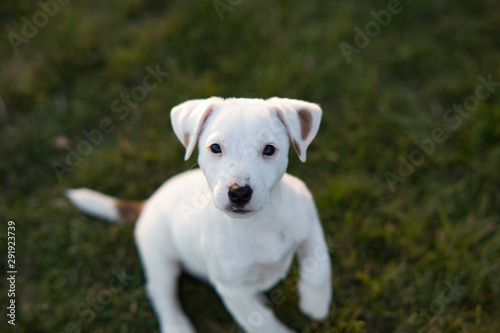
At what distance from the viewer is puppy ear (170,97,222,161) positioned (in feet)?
8.70

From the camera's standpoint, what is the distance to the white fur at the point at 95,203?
4082 millimetres

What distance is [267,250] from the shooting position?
2.87 meters

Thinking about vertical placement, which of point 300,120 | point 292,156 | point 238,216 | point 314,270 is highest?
point 300,120

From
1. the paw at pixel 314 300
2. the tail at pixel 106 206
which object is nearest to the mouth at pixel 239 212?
the paw at pixel 314 300

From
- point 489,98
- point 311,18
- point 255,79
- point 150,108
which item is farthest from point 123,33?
point 489,98

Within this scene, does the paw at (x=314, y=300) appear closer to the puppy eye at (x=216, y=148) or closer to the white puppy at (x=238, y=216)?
the white puppy at (x=238, y=216)

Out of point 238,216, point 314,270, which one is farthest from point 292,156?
point 238,216

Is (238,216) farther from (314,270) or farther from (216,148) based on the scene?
(314,270)

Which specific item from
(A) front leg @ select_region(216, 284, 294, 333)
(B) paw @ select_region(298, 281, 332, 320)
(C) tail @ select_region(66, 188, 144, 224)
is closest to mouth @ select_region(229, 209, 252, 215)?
(A) front leg @ select_region(216, 284, 294, 333)

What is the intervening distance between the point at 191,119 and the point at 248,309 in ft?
4.42

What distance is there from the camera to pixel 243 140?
8.11 ft

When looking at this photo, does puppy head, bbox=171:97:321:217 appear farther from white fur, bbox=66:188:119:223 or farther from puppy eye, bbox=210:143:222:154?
white fur, bbox=66:188:119:223

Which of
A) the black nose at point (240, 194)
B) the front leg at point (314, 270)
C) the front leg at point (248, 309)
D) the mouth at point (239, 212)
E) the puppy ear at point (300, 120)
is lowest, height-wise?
the front leg at point (248, 309)

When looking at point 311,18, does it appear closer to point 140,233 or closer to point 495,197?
point 495,197
